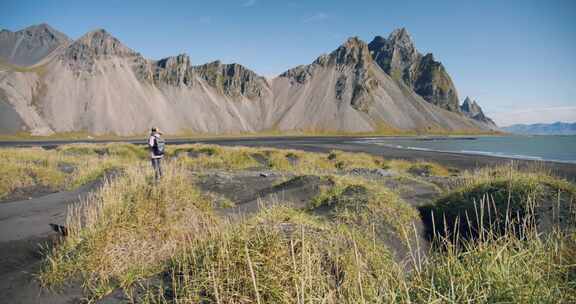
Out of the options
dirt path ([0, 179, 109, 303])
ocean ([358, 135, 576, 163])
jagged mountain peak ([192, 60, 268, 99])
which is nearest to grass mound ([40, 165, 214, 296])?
dirt path ([0, 179, 109, 303])

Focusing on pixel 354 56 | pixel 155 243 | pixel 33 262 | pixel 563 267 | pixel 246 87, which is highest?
pixel 354 56

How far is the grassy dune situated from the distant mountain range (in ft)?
317

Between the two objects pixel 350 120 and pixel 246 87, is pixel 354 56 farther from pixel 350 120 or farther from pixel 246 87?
pixel 246 87

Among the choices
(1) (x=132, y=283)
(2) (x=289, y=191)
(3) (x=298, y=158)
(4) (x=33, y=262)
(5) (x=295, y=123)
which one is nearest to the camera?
(1) (x=132, y=283)

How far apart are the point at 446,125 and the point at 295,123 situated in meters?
84.9

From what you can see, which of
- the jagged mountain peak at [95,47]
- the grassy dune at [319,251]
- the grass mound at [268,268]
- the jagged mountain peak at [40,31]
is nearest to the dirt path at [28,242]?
the grassy dune at [319,251]

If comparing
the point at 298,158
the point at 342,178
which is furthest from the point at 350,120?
the point at 342,178

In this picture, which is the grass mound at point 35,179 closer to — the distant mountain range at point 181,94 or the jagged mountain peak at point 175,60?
the distant mountain range at point 181,94

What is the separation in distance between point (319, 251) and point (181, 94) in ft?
415

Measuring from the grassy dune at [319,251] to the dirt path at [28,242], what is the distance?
A: 0.29 metres

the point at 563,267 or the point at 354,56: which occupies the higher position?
the point at 354,56

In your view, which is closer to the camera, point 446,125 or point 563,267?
point 563,267

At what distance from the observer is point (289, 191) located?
47.4ft

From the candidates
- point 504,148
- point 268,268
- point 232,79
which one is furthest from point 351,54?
point 268,268
